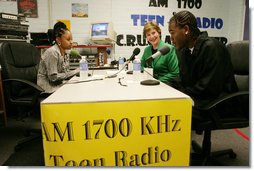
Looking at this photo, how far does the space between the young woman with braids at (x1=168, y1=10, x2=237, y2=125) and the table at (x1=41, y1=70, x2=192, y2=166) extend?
388 millimetres

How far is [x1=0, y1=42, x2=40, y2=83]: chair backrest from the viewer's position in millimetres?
2135

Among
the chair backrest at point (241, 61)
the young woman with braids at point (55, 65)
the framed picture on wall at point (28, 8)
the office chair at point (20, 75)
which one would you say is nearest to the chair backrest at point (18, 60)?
the office chair at point (20, 75)

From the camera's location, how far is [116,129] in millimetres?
1109

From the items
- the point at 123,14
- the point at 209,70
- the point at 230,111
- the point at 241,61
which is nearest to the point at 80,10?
the point at 123,14

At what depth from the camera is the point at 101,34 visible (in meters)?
3.64

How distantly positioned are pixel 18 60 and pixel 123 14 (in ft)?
8.11

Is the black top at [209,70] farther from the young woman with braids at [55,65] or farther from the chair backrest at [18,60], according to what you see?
the chair backrest at [18,60]

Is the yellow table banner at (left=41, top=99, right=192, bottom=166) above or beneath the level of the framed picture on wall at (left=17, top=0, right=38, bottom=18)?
beneath

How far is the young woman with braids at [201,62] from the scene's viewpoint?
4.68 ft

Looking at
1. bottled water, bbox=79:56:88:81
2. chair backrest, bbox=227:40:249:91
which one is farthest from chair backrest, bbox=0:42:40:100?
chair backrest, bbox=227:40:249:91

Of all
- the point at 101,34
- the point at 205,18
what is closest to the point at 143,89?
the point at 101,34

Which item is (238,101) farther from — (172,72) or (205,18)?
(205,18)

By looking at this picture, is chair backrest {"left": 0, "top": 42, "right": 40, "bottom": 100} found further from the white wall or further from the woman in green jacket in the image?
the white wall

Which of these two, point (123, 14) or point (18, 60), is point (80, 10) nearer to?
point (123, 14)
